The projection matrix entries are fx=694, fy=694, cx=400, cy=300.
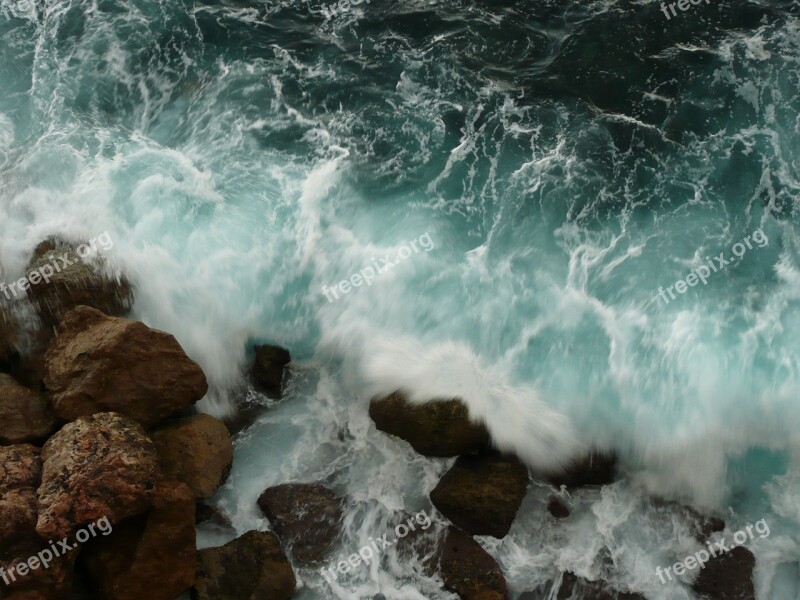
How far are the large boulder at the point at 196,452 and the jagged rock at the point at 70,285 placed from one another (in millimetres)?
2115

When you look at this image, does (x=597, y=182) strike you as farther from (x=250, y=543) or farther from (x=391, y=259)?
(x=250, y=543)

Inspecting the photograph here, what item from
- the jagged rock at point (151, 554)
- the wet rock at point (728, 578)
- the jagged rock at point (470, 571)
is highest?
the jagged rock at point (151, 554)

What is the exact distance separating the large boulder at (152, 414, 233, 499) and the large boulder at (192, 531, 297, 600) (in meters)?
0.82

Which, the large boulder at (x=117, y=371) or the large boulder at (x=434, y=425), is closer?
the large boulder at (x=117, y=371)

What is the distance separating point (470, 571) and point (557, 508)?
1.45m

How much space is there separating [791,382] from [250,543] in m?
7.58

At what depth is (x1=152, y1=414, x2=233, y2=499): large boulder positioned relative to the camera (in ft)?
28.2
